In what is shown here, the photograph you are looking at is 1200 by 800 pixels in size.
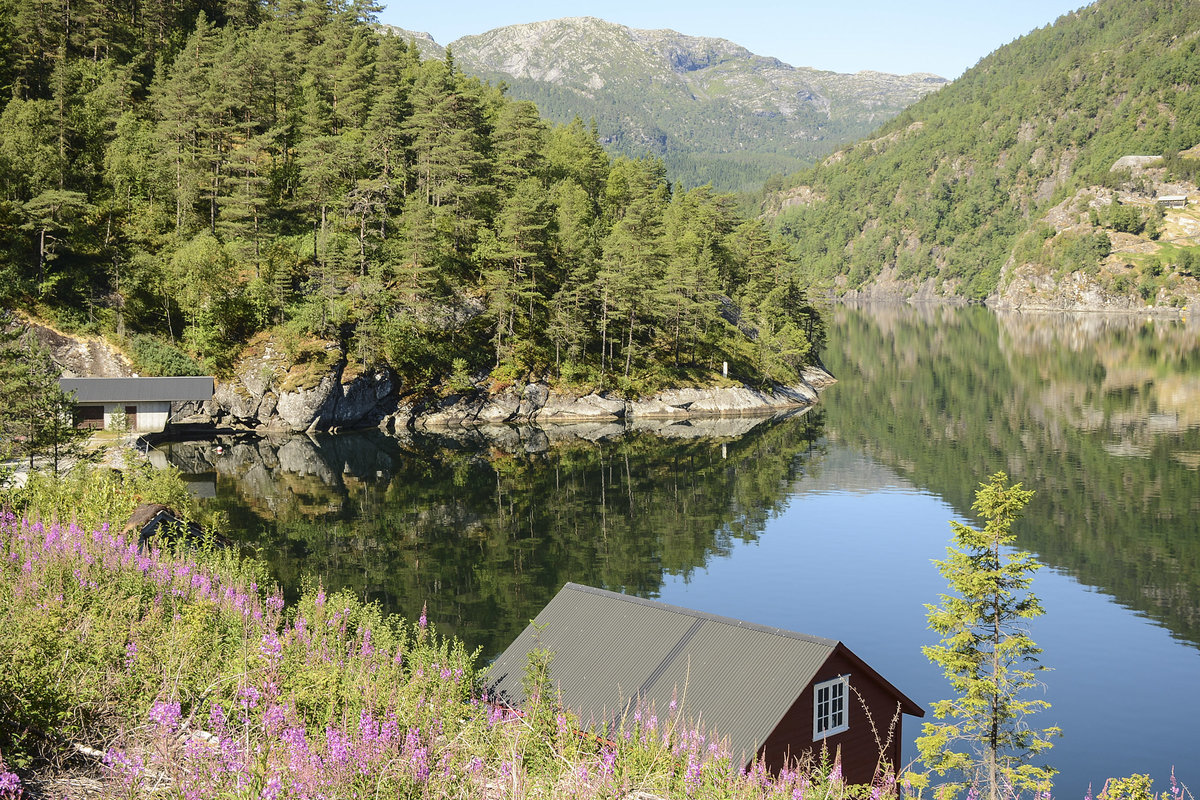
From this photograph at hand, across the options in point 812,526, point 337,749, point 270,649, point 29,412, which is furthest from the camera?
point 812,526

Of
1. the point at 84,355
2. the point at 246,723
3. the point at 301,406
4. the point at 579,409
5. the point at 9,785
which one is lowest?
the point at 579,409

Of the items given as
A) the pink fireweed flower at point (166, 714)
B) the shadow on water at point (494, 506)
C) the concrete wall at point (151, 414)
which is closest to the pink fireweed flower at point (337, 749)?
the pink fireweed flower at point (166, 714)

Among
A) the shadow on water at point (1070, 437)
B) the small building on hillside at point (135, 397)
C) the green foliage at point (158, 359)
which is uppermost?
the green foliage at point (158, 359)

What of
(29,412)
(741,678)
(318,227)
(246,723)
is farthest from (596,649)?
(318,227)

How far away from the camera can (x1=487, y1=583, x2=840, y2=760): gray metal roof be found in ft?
66.0

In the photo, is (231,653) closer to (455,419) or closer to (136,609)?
(136,609)

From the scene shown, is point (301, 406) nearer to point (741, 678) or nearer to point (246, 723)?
point (741, 678)

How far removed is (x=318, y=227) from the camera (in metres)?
92.6

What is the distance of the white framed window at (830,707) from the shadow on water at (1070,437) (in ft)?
75.7

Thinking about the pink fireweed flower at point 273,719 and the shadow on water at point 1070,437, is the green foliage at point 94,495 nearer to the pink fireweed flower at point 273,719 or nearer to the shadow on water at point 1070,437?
the pink fireweed flower at point 273,719

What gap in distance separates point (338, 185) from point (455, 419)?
94.1 ft

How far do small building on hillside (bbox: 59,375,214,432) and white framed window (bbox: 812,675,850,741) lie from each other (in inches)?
2501

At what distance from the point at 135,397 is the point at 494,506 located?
36.4m

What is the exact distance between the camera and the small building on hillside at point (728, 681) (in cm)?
2005
